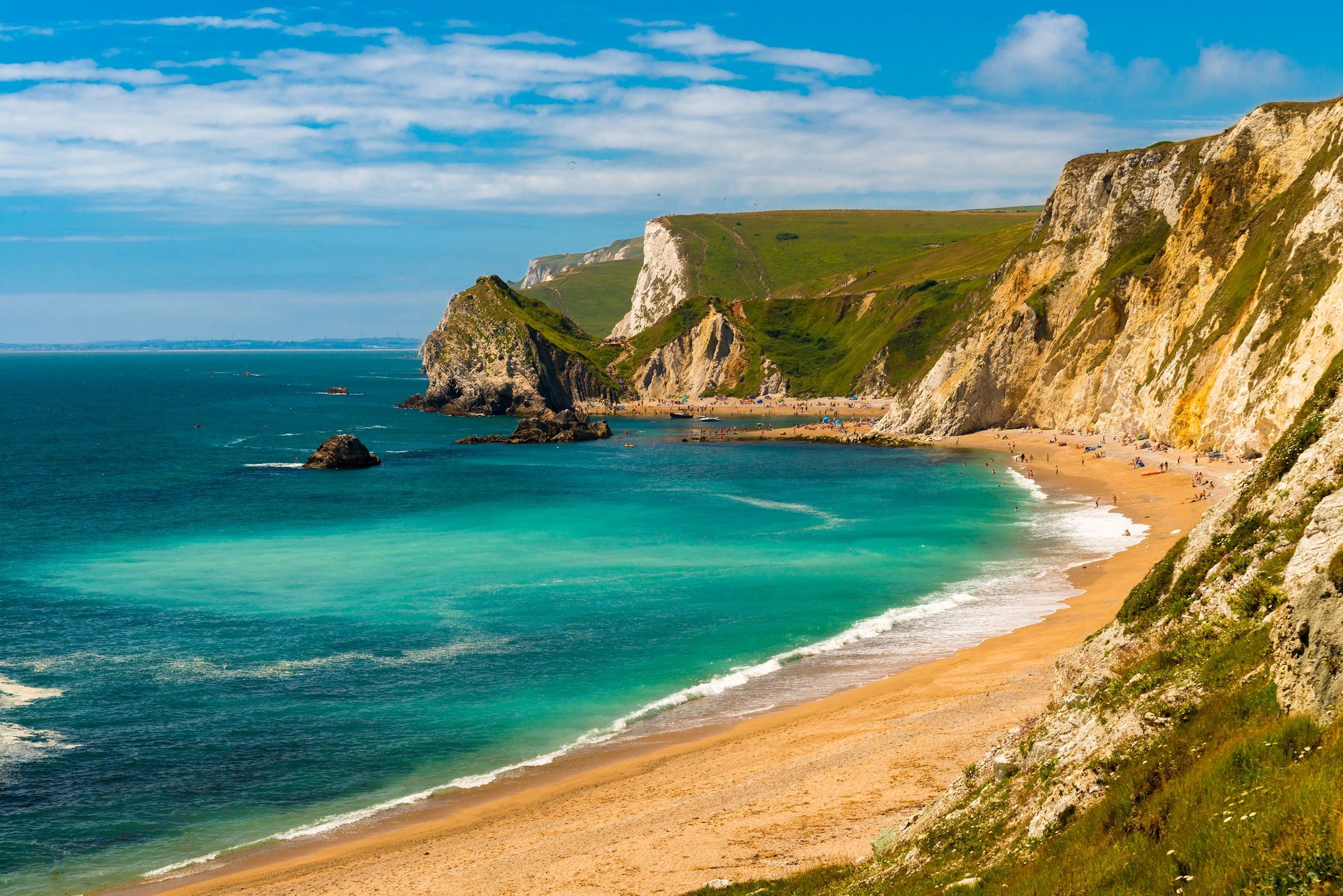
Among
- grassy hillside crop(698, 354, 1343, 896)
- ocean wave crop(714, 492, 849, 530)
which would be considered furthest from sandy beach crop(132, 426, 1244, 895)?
ocean wave crop(714, 492, 849, 530)

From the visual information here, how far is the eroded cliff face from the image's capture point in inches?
2938

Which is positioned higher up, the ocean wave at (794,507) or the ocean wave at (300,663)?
the ocean wave at (300,663)

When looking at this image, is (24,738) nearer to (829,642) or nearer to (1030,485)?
(829,642)

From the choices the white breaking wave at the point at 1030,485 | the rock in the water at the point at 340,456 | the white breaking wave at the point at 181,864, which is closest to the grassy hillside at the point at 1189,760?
the white breaking wave at the point at 181,864

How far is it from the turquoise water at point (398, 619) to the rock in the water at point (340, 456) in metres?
6.48

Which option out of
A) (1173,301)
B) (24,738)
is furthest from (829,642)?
(1173,301)

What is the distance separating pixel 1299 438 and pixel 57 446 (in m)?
144

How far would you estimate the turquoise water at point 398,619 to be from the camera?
30500 mm

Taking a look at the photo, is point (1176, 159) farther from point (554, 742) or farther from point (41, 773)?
point (41, 773)

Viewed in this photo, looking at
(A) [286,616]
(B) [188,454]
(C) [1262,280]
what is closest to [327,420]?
(B) [188,454]

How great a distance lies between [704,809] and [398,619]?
27.1 metres

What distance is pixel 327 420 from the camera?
174 meters

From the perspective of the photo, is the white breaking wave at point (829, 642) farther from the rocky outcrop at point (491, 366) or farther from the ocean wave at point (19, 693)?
the rocky outcrop at point (491, 366)

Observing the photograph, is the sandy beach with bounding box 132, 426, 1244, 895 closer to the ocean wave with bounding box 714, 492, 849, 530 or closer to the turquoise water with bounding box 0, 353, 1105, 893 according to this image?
the turquoise water with bounding box 0, 353, 1105, 893
